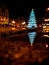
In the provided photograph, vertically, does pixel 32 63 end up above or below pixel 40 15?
below

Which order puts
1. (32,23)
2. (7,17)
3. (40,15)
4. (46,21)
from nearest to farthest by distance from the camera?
(46,21)
(40,15)
(32,23)
(7,17)

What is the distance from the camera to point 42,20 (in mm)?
77250

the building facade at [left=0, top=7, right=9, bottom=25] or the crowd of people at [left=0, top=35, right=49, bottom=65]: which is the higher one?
the building facade at [left=0, top=7, right=9, bottom=25]

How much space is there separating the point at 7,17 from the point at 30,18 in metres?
11.4

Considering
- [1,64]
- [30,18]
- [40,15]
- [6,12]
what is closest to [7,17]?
[6,12]

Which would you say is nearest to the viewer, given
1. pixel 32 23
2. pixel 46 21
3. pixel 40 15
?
pixel 46 21

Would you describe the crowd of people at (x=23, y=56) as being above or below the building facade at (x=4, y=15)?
below

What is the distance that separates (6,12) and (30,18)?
40.0ft

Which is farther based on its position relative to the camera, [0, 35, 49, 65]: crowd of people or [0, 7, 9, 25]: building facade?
[0, 7, 9, 25]: building facade

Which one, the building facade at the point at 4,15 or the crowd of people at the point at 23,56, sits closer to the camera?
the crowd of people at the point at 23,56

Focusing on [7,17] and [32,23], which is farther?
[7,17]

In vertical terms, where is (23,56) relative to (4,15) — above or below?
below

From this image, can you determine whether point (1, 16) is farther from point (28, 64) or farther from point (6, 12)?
point (28, 64)

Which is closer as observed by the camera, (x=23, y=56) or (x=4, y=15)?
(x=23, y=56)
